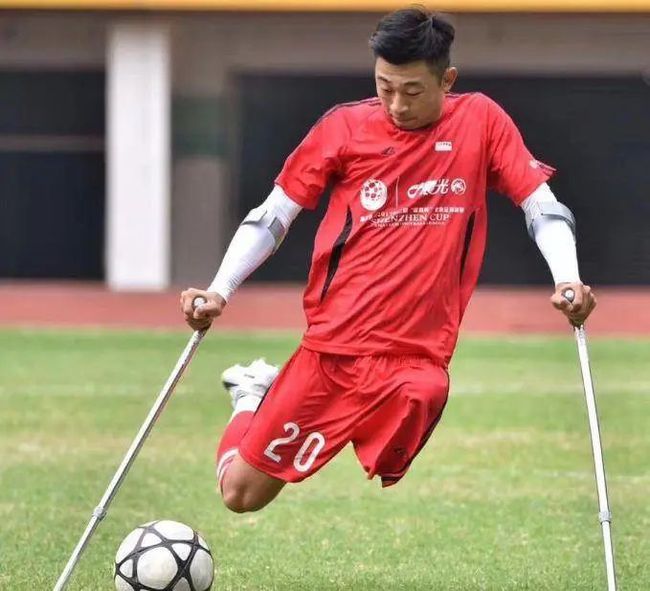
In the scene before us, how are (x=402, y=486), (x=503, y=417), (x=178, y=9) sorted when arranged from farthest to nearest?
1. (x=178, y=9)
2. (x=503, y=417)
3. (x=402, y=486)

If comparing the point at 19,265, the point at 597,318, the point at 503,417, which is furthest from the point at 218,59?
the point at 503,417

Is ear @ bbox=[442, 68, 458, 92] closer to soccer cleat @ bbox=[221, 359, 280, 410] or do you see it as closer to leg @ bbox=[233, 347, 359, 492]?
leg @ bbox=[233, 347, 359, 492]

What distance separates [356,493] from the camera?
8781mm

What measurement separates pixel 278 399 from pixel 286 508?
2496 mm

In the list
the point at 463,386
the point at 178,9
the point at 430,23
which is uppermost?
the point at 430,23

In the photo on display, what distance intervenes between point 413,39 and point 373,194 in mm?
595

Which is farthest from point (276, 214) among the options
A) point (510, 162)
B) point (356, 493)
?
point (356, 493)

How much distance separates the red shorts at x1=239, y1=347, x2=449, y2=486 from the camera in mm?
5762

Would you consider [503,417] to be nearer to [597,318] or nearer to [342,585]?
[342,585]

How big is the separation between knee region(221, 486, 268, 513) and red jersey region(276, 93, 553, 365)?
24.2 inches

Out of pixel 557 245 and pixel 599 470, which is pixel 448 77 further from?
pixel 599 470

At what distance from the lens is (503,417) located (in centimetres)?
1194

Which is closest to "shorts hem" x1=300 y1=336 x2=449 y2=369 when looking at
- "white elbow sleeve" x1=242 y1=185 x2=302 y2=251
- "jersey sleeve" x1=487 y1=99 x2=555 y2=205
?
"white elbow sleeve" x1=242 y1=185 x2=302 y2=251

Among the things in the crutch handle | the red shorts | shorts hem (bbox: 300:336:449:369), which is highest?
the crutch handle
